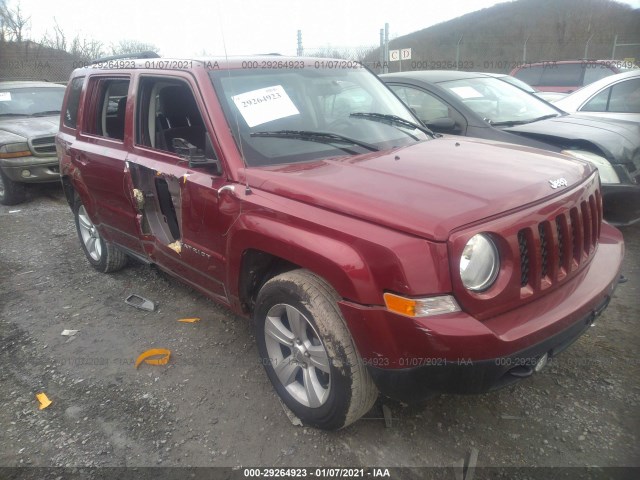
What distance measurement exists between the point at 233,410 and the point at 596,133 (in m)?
4.20

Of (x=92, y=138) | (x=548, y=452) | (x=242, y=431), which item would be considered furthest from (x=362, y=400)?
(x=92, y=138)

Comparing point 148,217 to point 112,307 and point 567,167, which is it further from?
point 567,167

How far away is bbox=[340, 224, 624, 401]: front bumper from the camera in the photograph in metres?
1.83

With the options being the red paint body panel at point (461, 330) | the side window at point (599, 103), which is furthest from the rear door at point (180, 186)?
the side window at point (599, 103)

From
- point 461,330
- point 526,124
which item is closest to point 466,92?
point 526,124

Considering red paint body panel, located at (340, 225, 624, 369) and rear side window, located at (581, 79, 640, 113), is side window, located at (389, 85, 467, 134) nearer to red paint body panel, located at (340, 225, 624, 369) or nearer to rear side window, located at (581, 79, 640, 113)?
rear side window, located at (581, 79, 640, 113)

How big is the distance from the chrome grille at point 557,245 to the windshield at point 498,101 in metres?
2.78

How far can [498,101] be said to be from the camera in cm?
541

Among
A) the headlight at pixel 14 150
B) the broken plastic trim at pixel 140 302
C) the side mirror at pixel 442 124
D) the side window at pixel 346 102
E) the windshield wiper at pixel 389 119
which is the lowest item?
the broken plastic trim at pixel 140 302

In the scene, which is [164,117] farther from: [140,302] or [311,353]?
[311,353]

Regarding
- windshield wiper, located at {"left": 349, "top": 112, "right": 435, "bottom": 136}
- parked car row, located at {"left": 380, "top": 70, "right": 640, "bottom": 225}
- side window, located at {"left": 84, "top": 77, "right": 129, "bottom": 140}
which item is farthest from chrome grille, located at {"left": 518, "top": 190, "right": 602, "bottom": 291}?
Answer: side window, located at {"left": 84, "top": 77, "right": 129, "bottom": 140}

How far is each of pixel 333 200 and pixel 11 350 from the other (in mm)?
2779

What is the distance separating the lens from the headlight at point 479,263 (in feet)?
6.23

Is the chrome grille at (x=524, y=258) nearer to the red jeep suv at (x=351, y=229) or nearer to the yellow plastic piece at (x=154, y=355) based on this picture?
the red jeep suv at (x=351, y=229)
